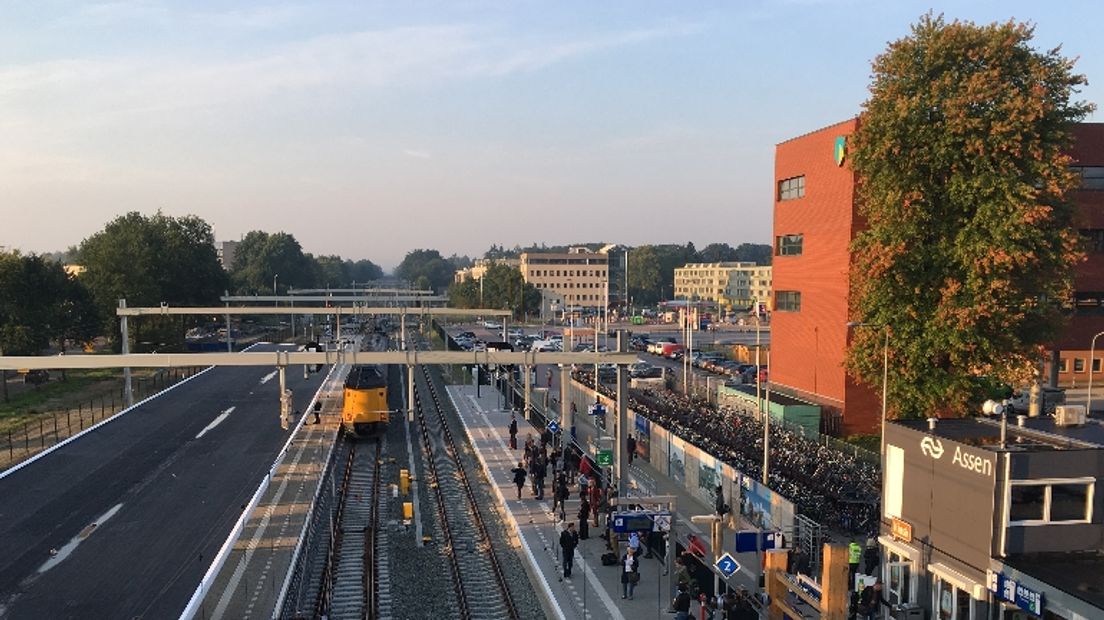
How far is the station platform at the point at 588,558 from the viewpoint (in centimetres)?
1548

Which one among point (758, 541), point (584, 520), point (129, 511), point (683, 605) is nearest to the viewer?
point (683, 605)

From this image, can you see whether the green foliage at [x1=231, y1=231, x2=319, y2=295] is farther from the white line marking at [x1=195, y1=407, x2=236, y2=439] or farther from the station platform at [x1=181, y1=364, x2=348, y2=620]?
the station platform at [x1=181, y1=364, x2=348, y2=620]

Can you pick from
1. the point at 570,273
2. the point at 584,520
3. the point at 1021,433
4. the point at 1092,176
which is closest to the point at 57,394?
the point at 584,520

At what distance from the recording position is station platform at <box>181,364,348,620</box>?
1529 cm

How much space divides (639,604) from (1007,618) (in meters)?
6.97

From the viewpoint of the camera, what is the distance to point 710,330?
313 ft

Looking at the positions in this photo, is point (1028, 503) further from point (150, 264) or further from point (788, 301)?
point (150, 264)

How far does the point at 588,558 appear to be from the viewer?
18.4 meters

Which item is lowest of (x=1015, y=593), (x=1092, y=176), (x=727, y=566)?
(x=727, y=566)

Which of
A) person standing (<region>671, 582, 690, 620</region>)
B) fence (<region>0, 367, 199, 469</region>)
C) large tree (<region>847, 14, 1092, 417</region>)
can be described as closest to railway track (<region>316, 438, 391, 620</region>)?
person standing (<region>671, 582, 690, 620</region>)

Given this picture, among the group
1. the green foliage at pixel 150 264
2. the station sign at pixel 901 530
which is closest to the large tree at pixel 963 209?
the station sign at pixel 901 530

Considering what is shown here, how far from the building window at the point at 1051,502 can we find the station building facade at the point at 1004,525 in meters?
0.02

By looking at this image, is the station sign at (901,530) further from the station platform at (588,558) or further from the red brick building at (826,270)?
the red brick building at (826,270)

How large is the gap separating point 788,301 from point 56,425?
36.6m
